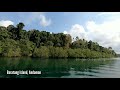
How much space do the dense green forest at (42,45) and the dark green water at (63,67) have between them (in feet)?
0.30

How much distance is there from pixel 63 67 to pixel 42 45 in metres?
0.40

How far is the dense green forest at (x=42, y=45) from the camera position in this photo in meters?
3.89

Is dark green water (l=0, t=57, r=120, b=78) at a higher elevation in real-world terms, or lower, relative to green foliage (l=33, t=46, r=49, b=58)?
lower

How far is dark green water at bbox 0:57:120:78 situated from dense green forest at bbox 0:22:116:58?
0.09m

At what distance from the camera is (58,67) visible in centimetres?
391

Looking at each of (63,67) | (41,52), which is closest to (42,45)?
(41,52)

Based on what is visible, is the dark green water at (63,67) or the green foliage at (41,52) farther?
the green foliage at (41,52)

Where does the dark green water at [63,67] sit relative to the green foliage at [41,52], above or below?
below

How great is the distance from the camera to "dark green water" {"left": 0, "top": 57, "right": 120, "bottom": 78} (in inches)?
148

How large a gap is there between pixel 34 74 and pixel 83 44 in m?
0.78

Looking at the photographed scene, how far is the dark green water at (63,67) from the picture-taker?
12.3ft

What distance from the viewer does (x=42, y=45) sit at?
12.9 ft
